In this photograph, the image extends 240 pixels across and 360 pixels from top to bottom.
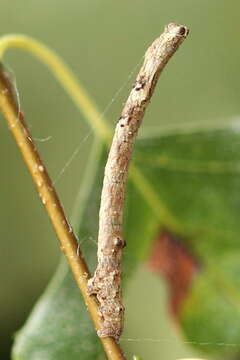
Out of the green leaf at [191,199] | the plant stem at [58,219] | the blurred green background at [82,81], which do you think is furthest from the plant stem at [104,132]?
the blurred green background at [82,81]

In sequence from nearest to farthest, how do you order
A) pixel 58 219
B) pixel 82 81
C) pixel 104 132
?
1. pixel 58 219
2. pixel 104 132
3. pixel 82 81

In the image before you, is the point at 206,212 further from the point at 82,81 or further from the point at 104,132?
the point at 82,81

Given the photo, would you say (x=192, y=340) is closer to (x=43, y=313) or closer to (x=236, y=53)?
(x=43, y=313)

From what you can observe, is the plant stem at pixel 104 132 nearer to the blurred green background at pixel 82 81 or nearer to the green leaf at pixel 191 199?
the green leaf at pixel 191 199

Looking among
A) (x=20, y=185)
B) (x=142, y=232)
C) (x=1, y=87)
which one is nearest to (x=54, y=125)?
(x=20, y=185)

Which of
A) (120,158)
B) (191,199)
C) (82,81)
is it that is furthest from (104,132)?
(82,81)

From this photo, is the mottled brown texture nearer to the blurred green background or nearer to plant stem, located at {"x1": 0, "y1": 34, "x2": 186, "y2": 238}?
plant stem, located at {"x1": 0, "y1": 34, "x2": 186, "y2": 238}
